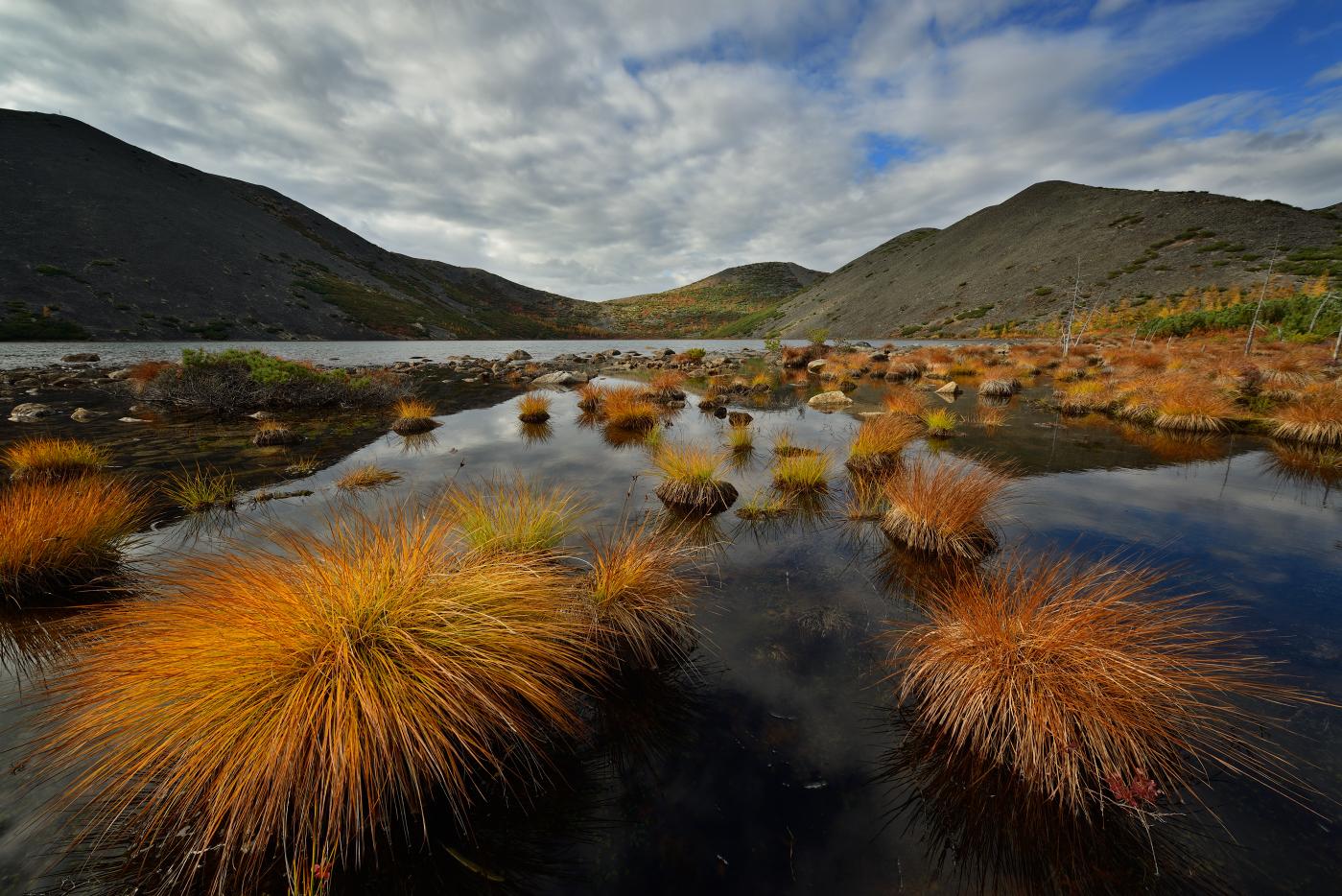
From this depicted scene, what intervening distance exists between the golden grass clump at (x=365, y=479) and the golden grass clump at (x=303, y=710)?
5141mm

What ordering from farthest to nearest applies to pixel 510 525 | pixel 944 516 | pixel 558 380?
1. pixel 558 380
2. pixel 944 516
3. pixel 510 525

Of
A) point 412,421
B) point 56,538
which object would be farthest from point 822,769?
point 412,421

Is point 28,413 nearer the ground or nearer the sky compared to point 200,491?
nearer the sky

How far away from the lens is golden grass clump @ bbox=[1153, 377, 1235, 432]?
488 inches

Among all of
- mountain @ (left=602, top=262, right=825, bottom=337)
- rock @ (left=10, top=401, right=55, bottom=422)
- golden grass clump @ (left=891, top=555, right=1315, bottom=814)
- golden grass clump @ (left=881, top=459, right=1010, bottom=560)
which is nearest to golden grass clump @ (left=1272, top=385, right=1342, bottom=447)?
golden grass clump @ (left=881, top=459, right=1010, bottom=560)

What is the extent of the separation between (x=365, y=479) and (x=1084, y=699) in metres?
10.3

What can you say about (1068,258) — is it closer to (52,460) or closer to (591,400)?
(591,400)

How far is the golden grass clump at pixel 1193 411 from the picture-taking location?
12.4 meters

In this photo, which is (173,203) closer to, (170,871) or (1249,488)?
(170,871)

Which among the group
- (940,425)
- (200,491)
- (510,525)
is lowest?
(940,425)

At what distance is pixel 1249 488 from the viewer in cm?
819

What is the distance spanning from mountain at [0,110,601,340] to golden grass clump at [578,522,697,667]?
7057 centimetres

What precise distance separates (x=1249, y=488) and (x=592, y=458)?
12385 millimetres

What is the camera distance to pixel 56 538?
4.87 m
